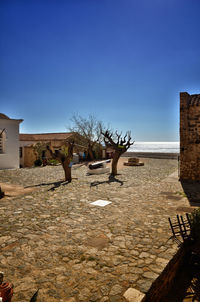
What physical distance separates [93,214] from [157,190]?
439 centimetres

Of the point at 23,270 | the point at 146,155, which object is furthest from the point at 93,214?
the point at 146,155

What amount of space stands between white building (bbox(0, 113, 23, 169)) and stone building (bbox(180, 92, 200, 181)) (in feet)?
44.9

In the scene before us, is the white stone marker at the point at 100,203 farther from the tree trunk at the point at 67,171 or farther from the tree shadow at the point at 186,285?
the tree trunk at the point at 67,171

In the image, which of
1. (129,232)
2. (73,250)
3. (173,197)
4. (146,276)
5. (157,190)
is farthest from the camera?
(157,190)

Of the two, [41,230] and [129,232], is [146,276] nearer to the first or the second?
[129,232]

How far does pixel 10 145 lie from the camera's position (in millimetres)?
17734

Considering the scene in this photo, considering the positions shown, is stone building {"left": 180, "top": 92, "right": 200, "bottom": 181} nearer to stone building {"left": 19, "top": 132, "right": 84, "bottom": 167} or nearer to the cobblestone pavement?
the cobblestone pavement

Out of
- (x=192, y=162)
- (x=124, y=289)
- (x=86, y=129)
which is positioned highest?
(x=86, y=129)

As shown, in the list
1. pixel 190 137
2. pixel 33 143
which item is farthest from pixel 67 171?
pixel 33 143

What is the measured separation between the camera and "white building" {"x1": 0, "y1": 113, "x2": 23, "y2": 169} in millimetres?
17297

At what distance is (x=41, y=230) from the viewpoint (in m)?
4.89

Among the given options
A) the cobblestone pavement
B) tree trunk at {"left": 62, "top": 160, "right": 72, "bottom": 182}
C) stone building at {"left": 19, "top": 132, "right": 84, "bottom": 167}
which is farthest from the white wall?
the cobblestone pavement

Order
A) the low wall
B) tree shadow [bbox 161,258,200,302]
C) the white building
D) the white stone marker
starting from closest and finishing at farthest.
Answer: the low wall < tree shadow [bbox 161,258,200,302] < the white stone marker < the white building

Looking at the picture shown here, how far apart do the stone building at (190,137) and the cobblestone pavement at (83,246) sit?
4.72 meters
